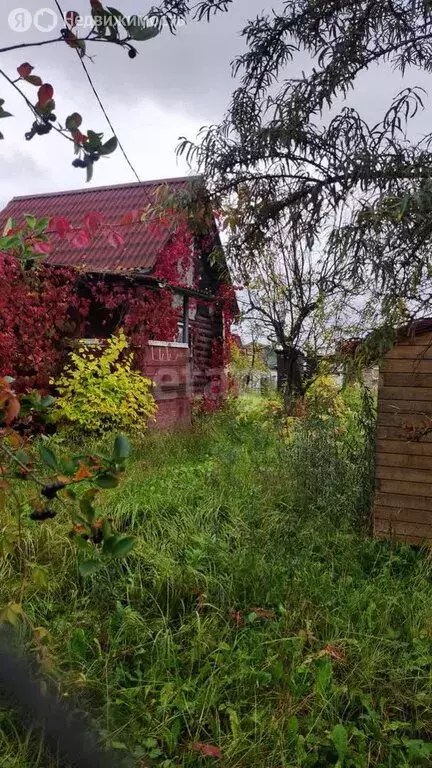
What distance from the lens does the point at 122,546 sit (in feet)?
2.91

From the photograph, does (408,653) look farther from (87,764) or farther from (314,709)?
(87,764)

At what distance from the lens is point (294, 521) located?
13.4 feet

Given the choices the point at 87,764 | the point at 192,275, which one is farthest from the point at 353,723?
the point at 192,275

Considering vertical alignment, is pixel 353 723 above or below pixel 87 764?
below

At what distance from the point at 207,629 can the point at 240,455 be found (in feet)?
9.12

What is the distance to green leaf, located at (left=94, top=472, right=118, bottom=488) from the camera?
0.88 metres

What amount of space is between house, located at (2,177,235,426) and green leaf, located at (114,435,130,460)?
6.30m

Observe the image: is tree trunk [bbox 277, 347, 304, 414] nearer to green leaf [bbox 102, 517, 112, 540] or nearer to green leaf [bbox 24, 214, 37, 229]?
green leaf [bbox 24, 214, 37, 229]

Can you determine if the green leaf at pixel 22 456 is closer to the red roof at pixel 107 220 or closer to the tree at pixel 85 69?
the tree at pixel 85 69

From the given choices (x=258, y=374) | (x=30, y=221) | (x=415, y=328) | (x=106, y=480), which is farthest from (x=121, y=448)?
(x=258, y=374)

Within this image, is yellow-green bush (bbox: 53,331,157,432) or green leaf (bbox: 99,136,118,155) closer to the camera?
green leaf (bbox: 99,136,118,155)

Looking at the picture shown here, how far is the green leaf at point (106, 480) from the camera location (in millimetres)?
878

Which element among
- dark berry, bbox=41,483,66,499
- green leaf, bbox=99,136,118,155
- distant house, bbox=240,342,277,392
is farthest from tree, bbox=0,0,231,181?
distant house, bbox=240,342,277,392

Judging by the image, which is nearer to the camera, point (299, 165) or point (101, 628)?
point (101, 628)
